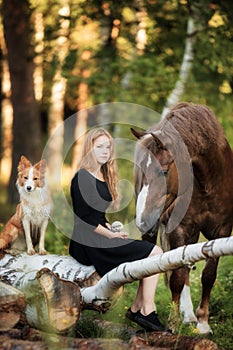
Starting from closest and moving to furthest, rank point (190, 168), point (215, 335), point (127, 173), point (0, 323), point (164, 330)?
point (0, 323) → point (164, 330) → point (190, 168) → point (215, 335) → point (127, 173)

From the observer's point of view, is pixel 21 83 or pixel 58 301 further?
pixel 21 83

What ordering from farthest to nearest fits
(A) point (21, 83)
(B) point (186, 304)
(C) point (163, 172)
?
(A) point (21, 83), (B) point (186, 304), (C) point (163, 172)

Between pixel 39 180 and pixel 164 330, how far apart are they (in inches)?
58.5

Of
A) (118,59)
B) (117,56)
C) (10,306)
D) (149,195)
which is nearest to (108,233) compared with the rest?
(149,195)

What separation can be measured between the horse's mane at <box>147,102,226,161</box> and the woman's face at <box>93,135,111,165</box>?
0.31 metres

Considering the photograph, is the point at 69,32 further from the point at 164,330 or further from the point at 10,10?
the point at 164,330

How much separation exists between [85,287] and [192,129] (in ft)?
5.06

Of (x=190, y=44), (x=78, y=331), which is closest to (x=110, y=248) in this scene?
(x=78, y=331)

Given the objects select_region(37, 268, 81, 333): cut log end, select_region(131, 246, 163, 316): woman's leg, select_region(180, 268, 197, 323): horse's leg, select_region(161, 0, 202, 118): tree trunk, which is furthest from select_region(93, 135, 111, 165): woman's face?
select_region(161, 0, 202, 118): tree trunk

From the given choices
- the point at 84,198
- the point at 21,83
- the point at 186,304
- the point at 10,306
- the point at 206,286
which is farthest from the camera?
the point at 21,83

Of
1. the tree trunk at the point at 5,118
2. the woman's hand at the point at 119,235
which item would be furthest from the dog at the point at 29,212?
the tree trunk at the point at 5,118

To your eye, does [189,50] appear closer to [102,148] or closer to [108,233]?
[102,148]

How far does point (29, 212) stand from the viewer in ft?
20.4

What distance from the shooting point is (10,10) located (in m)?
14.2
